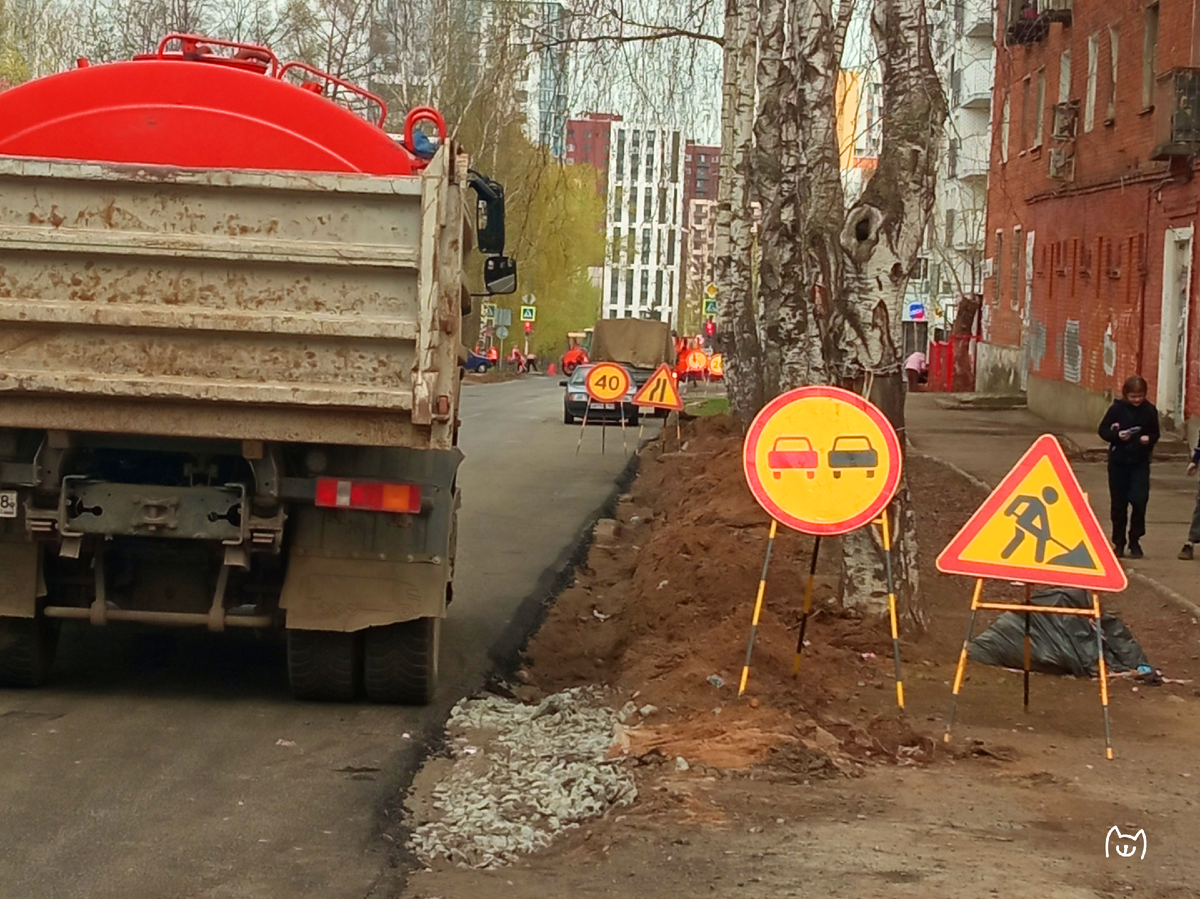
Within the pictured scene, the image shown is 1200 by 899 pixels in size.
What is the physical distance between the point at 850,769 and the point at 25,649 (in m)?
3.93

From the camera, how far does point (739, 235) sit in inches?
1075

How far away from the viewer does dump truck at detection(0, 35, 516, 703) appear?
8.07m

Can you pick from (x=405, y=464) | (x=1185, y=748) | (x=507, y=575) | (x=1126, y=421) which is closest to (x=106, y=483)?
(x=405, y=464)

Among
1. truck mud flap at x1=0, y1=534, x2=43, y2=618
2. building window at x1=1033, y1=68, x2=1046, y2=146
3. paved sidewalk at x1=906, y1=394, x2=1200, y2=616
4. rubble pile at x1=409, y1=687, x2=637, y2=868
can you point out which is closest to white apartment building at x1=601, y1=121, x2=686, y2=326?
paved sidewalk at x1=906, y1=394, x2=1200, y2=616

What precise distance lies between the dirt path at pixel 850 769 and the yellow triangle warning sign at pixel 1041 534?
735mm

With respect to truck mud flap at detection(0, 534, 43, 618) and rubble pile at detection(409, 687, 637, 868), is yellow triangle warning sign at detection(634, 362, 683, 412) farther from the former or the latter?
truck mud flap at detection(0, 534, 43, 618)

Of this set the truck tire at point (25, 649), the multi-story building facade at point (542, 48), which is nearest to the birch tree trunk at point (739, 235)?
the multi-story building facade at point (542, 48)

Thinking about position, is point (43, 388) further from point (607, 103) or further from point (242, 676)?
point (607, 103)

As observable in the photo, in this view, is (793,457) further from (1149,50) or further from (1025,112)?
(1025,112)

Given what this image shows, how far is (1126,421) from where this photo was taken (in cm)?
1525

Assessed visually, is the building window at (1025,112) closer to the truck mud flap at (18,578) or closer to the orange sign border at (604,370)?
the orange sign border at (604,370)

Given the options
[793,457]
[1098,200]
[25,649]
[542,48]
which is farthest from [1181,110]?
[25,649]

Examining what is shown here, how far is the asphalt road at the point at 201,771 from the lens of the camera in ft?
19.9

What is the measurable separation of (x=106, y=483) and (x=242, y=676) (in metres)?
1.73
